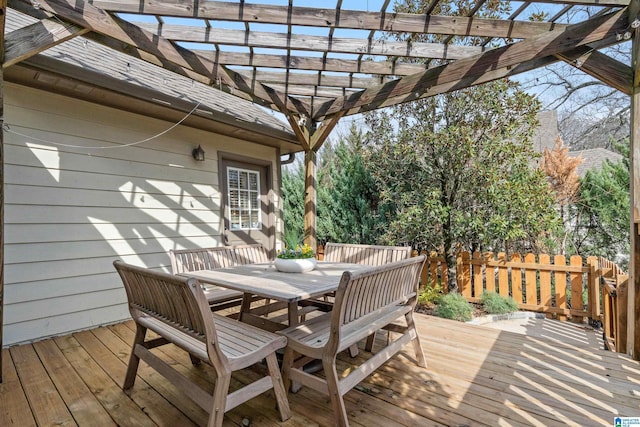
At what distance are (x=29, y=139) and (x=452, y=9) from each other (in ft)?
16.2

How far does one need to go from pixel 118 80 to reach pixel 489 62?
3553 millimetres

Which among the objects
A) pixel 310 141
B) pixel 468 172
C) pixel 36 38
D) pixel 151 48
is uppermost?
pixel 151 48

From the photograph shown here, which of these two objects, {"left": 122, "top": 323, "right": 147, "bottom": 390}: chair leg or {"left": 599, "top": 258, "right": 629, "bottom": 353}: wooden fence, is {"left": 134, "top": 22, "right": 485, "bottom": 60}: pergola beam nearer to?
{"left": 122, "top": 323, "right": 147, "bottom": 390}: chair leg

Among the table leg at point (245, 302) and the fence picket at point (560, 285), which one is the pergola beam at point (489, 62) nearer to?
the table leg at point (245, 302)

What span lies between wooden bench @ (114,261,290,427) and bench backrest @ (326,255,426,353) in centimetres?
41

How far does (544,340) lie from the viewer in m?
2.90

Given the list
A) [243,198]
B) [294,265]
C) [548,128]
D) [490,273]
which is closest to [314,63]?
[294,265]

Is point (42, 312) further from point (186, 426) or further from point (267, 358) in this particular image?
point (267, 358)

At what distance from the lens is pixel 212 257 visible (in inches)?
130

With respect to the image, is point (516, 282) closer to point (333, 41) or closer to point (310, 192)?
point (310, 192)

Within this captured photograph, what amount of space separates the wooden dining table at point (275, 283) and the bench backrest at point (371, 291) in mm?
250

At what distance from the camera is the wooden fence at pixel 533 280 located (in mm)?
3998

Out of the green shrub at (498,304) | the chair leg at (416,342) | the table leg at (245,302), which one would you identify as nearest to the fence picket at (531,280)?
the green shrub at (498,304)

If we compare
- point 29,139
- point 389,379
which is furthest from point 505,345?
point 29,139
